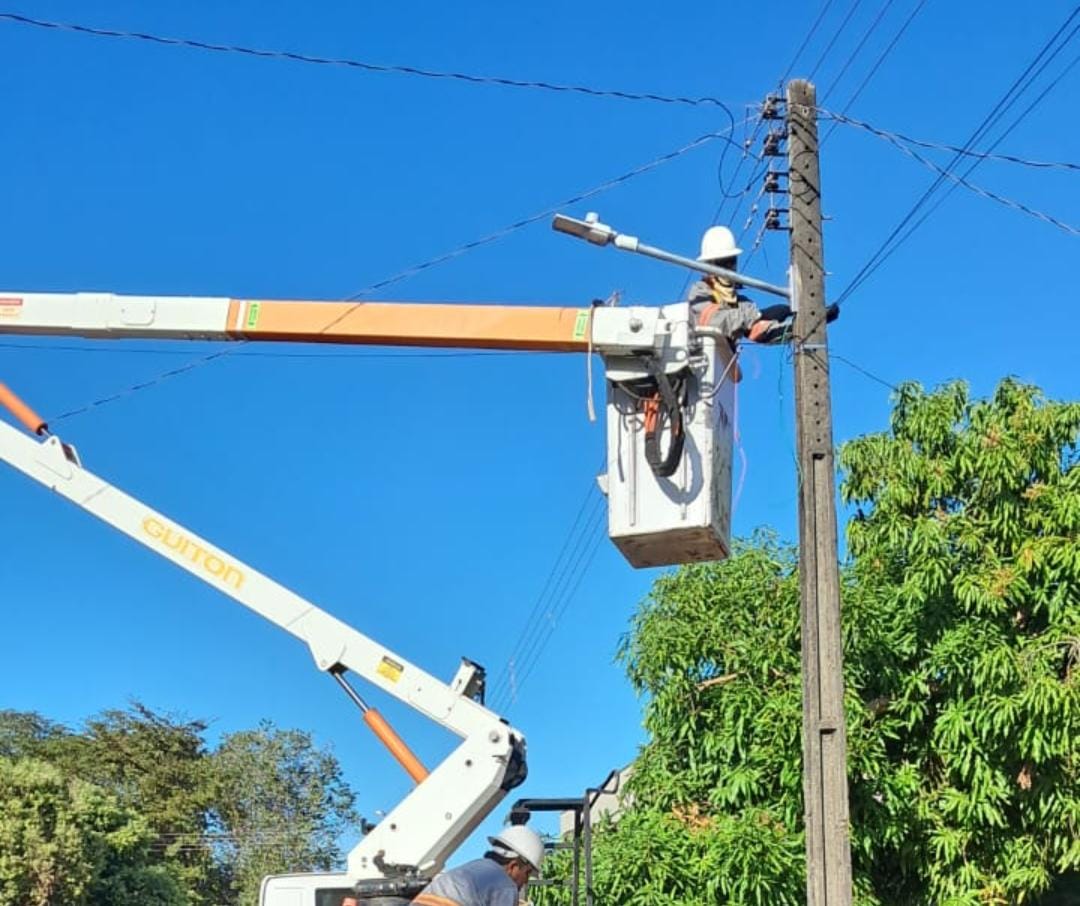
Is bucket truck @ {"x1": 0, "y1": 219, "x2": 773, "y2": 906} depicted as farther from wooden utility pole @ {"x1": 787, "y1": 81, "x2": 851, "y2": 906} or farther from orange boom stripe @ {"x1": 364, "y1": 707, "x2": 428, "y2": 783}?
wooden utility pole @ {"x1": 787, "y1": 81, "x2": 851, "y2": 906}

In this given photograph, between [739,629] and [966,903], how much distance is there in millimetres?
2743

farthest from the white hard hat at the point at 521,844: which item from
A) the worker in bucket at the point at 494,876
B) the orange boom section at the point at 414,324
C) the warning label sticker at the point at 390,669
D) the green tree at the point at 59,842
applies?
the green tree at the point at 59,842

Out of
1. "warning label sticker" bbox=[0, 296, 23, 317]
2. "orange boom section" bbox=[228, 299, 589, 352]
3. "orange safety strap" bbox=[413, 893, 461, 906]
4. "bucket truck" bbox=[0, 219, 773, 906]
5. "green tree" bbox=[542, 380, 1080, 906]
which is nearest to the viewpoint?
"orange safety strap" bbox=[413, 893, 461, 906]

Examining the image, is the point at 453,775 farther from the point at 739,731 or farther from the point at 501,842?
the point at 739,731

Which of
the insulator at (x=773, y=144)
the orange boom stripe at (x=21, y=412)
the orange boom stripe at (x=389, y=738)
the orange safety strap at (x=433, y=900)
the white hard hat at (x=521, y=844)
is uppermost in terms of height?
the insulator at (x=773, y=144)

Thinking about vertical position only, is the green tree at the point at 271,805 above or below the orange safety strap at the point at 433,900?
above

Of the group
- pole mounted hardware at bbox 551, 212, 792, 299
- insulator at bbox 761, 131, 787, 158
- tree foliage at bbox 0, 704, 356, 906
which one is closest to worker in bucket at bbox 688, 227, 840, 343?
pole mounted hardware at bbox 551, 212, 792, 299

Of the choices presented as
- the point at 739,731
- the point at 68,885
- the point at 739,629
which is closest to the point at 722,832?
the point at 739,731

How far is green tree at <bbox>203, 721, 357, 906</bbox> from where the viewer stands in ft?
131

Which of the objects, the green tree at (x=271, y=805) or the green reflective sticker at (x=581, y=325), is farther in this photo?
the green tree at (x=271, y=805)

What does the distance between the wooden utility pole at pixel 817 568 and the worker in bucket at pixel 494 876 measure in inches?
155

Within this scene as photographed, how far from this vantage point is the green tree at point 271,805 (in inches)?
1575

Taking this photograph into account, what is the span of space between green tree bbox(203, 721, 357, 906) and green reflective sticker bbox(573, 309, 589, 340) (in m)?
36.2

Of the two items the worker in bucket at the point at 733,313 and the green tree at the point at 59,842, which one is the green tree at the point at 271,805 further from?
the worker in bucket at the point at 733,313
